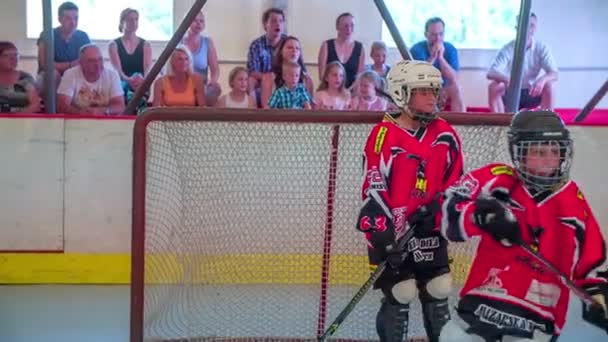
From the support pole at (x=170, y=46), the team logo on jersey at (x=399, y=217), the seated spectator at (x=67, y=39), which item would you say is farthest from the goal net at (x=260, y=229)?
the seated spectator at (x=67, y=39)

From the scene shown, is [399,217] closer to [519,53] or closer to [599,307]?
[599,307]

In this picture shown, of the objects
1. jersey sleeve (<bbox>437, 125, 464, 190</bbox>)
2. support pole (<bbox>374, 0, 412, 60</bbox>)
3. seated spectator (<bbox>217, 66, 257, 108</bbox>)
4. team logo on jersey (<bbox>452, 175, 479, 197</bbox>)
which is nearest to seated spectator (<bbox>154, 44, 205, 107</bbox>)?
seated spectator (<bbox>217, 66, 257, 108</bbox>)

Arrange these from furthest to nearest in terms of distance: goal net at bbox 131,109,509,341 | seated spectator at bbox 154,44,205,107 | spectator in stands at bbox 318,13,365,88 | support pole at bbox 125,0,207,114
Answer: spectator in stands at bbox 318,13,365,88 < seated spectator at bbox 154,44,205,107 < support pole at bbox 125,0,207,114 < goal net at bbox 131,109,509,341

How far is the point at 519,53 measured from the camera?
4504 mm

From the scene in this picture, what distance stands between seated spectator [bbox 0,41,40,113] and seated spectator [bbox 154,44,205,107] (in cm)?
66

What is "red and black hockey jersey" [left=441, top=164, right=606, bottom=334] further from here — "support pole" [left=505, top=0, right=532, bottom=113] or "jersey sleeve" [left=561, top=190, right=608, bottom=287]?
"support pole" [left=505, top=0, right=532, bottom=113]

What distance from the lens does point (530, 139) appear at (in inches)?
97.7

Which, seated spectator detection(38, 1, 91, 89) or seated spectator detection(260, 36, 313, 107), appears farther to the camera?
seated spectator detection(38, 1, 91, 89)

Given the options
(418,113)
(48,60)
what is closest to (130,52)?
(48,60)

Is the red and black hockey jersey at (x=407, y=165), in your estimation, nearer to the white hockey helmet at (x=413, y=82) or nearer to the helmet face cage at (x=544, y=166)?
the white hockey helmet at (x=413, y=82)

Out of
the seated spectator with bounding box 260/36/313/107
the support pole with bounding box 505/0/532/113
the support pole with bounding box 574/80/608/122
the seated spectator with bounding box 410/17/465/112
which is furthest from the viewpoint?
the seated spectator with bounding box 410/17/465/112

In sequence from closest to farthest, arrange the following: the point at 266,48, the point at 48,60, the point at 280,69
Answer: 1. the point at 48,60
2. the point at 280,69
3. the point at 266,48

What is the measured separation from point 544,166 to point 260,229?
6.11ft

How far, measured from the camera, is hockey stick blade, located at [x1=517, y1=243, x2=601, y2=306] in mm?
2430
